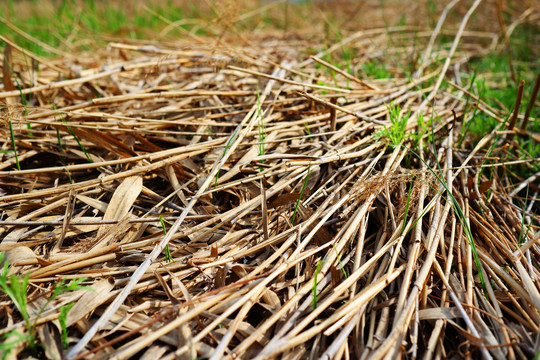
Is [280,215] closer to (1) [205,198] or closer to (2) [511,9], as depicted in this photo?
(1) [205,198]

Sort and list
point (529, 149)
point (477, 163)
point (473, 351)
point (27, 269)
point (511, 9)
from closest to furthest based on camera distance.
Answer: point (473, 351), point (27, 269), point (477, 163), point (529, 149), point (511, 9)

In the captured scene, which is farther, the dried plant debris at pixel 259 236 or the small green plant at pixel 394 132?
the small green plant at pixel 394 132

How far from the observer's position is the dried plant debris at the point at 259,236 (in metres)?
1.08

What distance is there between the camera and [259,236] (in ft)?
4.79

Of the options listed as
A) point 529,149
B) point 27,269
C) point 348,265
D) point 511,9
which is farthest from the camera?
point 511,9

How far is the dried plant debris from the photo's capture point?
1.08 meters

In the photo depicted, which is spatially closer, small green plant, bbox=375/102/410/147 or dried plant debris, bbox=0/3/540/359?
dried plant debris, bbox=0/3/540/359

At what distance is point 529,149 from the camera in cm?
200

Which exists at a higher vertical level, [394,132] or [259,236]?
[394,132]

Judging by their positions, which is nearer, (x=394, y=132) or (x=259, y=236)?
(x=259, y=236)

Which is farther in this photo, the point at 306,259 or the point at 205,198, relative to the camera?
the point at 205,198

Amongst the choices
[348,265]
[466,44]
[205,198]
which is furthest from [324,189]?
[466,44]

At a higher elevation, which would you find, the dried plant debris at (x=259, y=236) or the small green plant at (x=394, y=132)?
the small green plant at (x=394, y=132)

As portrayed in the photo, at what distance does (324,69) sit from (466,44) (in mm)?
2113
